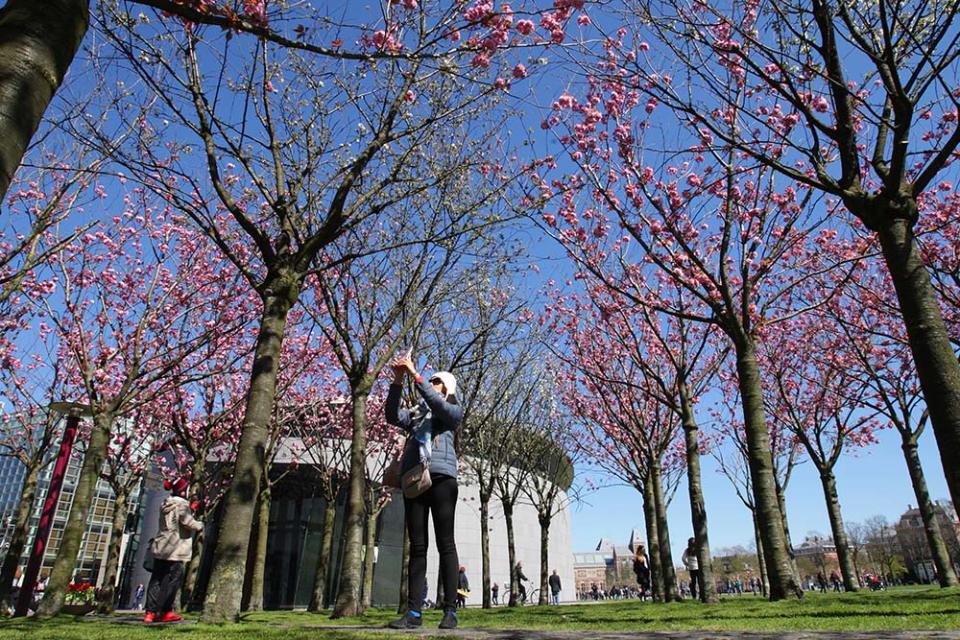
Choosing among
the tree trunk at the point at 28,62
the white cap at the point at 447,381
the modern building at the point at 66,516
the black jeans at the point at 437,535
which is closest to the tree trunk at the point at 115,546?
the black jeans at the point at 437,535

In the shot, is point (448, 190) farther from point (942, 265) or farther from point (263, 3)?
point (942, 265)

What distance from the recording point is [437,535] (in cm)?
443

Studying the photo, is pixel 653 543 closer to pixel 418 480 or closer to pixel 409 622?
pixel 409 622

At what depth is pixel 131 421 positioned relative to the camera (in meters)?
20.9

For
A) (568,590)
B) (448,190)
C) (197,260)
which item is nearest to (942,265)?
(448,190)

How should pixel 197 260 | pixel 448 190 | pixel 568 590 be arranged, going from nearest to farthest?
pixel 448 190 < pixel 197 260 < pixel 568 590

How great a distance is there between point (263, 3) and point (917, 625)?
7.37 metres

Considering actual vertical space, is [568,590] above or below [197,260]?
below

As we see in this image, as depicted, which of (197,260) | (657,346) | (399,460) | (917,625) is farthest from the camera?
(657,346)

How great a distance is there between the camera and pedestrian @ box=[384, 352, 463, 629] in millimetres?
4410

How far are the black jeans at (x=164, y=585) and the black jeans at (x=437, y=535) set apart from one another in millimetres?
4030

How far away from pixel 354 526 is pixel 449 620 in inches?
198

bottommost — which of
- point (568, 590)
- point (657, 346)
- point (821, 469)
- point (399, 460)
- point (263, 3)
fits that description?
point (568, 590)

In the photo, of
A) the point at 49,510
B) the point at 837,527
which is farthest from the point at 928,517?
the point at 49,510
